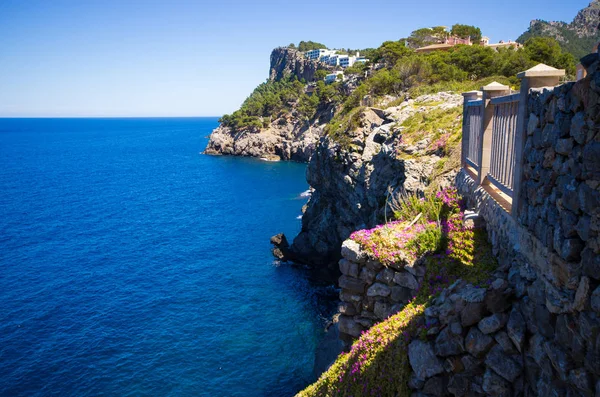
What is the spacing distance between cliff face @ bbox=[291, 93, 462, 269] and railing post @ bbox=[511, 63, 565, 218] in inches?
256

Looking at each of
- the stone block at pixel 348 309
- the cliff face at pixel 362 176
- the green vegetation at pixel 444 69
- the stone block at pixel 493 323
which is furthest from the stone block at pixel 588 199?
the green vegetation at pixel 444 69

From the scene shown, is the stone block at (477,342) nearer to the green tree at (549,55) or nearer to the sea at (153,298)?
the sea at (153,298)

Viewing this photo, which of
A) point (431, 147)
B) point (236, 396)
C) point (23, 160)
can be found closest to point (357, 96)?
point (431, 147)

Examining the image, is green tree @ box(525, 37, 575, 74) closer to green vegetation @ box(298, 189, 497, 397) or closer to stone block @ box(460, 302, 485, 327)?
green vegetation @ box(298, 189, 497, 397)

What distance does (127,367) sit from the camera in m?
24.1

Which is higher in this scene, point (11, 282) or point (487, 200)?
point (487, 200)

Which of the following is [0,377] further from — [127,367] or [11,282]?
[11,282]

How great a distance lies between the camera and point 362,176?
27672 millimetres

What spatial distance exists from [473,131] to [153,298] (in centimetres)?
2825

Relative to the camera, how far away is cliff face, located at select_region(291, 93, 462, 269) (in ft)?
59.9

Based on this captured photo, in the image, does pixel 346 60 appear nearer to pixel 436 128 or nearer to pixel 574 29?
pixel 574 29

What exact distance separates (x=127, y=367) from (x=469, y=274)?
72.9 feet

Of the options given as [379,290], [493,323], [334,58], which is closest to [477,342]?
[493,323]

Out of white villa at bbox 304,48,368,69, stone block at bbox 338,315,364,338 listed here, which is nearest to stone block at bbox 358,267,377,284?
stone block at bbox 338,315,364,338
